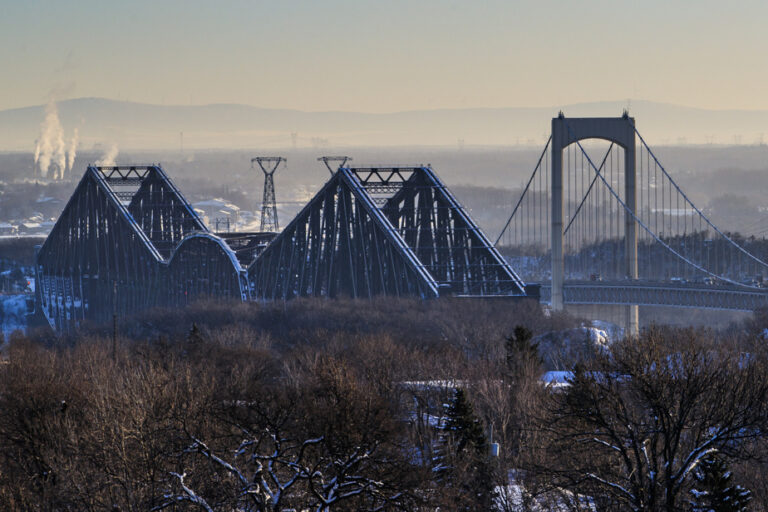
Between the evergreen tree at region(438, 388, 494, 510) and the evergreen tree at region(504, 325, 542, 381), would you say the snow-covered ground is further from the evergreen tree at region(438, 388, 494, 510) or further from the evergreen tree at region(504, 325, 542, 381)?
the evergreen tree at region(438, 388, 494, 510)

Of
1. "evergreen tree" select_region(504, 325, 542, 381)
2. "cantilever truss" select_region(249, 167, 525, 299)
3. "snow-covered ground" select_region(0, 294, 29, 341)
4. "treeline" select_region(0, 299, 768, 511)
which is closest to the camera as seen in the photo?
"treeline" select_region(0, 299, 768, 511)

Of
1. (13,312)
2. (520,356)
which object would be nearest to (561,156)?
(520,356)

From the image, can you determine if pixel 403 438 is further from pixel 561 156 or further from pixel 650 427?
pixel 561 156

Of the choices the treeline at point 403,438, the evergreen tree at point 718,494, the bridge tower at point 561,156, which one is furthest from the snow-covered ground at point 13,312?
the evergreen tree at point 718,494

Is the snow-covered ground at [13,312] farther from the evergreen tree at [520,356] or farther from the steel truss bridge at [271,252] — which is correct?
the evergreen tree at [520,356]

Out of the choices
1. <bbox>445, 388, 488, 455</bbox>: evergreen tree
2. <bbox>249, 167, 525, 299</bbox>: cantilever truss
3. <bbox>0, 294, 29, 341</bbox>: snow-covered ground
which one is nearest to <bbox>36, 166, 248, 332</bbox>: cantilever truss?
<bbox>0, 294, 29, 341</bbox>: snow-covered ground

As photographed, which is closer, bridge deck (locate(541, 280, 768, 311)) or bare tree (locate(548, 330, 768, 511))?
bare tree (locate(548, 330, 768, 511))

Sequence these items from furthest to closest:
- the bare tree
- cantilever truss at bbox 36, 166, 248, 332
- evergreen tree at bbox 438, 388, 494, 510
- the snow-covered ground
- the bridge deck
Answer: the snow-covered ground
cantilever truss at bbox 36, 166, 248, 332
the bridge deck
evergreen tree at bbox 438, 388, 494, 510
the bare tree
